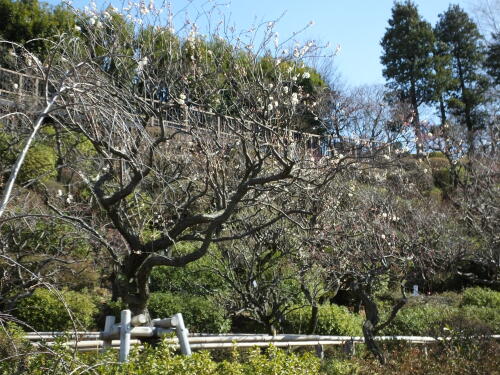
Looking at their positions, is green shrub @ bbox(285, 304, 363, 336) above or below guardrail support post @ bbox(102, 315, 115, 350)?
below

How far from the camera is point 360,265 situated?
408 inches

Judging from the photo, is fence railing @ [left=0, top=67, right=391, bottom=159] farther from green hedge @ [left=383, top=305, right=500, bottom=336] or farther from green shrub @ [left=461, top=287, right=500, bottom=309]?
green shrub @ [left=461, top=287, right=500, bottom=309]

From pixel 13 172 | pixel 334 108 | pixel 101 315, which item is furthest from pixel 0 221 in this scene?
pixel 334 108

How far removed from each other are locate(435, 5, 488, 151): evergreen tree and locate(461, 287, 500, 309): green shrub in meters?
16.3

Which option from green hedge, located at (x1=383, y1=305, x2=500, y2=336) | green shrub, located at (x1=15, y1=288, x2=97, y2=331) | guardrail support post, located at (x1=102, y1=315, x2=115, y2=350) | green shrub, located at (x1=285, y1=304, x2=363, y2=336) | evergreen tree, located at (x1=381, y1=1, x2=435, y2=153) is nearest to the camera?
guardrail support post, located at (x1=102, y1=315, x2=115, y2=350)

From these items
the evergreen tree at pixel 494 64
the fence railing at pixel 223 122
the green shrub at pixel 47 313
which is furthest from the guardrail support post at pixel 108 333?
the evergreen tree at pixel 494 64

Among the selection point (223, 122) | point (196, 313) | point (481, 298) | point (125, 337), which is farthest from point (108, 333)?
point (481, 298)

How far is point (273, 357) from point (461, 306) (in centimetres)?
1072

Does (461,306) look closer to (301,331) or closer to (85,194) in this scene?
(301,331)

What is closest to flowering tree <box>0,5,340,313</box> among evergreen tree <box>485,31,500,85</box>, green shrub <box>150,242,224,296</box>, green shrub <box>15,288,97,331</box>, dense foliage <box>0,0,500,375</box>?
dense foliage <box>0,0,500,375</box>

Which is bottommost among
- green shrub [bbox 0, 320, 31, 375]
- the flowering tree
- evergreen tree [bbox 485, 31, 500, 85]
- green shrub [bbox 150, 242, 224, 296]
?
green shrub [bbox 0, 320, 31, 375]

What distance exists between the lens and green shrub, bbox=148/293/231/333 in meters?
11.7

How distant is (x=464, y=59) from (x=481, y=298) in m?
19.0

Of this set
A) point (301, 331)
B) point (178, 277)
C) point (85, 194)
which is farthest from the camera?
point (85, 194)
